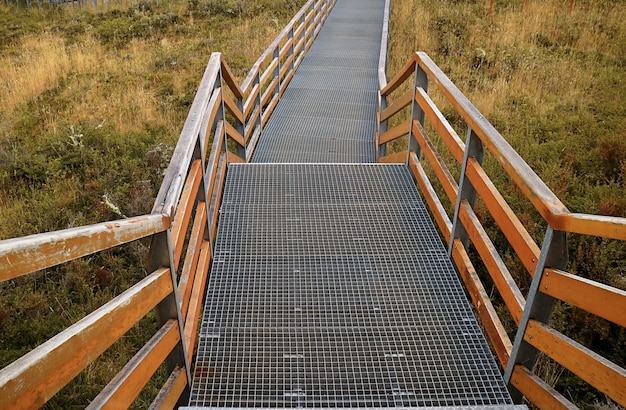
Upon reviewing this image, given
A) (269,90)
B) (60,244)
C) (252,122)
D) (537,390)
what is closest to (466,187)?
(537,390)

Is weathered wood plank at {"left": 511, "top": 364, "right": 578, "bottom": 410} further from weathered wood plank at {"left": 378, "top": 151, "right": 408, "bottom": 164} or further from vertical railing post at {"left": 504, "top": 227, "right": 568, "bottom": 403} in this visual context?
weathered wood plank at {"left": 378, "top": 151, "right": 408, "bottom": 164}

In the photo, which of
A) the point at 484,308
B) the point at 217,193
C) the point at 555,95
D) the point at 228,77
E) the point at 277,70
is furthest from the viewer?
the point at 555,95

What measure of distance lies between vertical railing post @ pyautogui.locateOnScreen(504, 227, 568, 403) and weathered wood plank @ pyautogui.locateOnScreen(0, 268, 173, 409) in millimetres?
1784

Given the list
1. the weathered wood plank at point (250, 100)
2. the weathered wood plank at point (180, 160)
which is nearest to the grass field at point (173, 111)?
the weathered wood plank at point (250, 100)

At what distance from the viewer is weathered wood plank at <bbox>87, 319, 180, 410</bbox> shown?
196 cm

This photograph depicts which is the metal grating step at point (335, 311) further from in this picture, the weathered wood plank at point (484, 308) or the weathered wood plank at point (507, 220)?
the weathered wood plank at point (507, 220)

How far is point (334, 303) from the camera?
3.64 meters

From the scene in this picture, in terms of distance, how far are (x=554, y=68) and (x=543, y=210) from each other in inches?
373

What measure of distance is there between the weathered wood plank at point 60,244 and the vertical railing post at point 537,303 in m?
1.76

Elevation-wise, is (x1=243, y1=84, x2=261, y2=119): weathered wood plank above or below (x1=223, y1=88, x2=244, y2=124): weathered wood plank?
below

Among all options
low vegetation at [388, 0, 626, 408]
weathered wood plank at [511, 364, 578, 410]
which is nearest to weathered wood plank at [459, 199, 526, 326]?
weathered wood plank at [511, 364, 578, 410]

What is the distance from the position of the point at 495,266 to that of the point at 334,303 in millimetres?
1138

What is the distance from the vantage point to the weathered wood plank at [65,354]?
1.43 m

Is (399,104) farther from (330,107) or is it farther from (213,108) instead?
(330,107)
